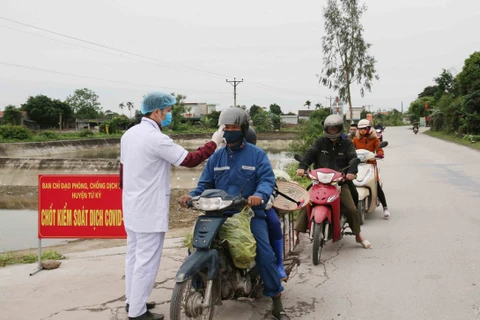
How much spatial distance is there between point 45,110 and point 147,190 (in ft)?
257

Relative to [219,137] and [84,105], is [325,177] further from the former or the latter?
[84,105]

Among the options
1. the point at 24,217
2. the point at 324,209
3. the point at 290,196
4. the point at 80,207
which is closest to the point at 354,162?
the point at 324,209

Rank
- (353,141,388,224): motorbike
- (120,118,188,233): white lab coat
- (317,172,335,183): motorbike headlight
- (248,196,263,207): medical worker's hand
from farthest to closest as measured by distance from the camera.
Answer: (353,141,388,224): motorbike → (317,172,335,183): motorbike headlight → (120,118,188,233): white lab coat → (248,196,263,207): medical worker's hand

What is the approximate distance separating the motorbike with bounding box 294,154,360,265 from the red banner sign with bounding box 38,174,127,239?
226 cm

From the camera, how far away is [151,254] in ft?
12.7

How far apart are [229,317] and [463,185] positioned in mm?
9742

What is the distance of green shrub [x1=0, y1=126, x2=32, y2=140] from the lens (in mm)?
47500

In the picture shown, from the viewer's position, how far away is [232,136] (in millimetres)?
3895

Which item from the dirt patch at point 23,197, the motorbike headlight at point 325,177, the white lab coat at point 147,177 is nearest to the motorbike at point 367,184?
the motorbike headlight at point 325,177

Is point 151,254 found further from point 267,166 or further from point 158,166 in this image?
point 267,166

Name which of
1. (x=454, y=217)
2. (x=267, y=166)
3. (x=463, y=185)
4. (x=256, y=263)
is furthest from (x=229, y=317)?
(x=463, y=185)

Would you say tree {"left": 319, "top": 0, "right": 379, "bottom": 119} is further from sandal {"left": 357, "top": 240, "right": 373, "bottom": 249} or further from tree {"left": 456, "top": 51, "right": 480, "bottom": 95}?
sandal {"left": 357, "top": 240, "right": 373, "bottom": 249}

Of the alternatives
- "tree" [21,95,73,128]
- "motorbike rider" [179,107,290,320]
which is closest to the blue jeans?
"motorbike rider" [179,107,290,320]

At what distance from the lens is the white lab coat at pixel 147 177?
3797 mm
